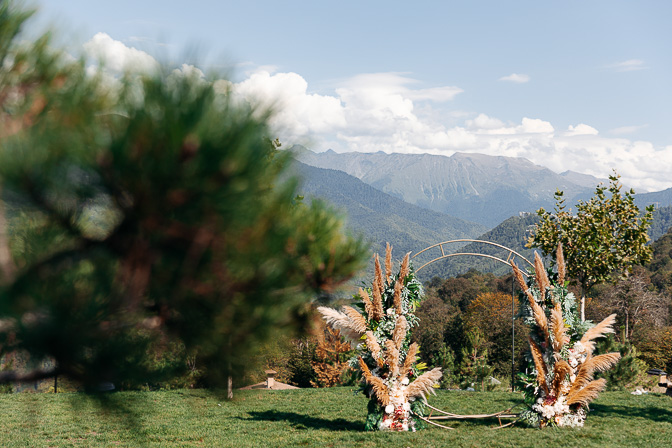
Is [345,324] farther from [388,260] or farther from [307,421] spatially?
[307,421]

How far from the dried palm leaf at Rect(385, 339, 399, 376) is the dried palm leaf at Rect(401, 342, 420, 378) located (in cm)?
12

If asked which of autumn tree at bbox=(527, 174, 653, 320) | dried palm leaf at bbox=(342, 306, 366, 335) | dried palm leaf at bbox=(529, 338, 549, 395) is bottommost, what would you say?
dried palm leaf at bbox=(529, 338, 549, 395)

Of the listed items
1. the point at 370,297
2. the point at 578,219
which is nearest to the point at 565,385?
the point at 370,297

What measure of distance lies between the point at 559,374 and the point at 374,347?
320cm

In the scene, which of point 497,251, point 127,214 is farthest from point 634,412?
point 497,251

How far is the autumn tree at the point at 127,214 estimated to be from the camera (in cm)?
127

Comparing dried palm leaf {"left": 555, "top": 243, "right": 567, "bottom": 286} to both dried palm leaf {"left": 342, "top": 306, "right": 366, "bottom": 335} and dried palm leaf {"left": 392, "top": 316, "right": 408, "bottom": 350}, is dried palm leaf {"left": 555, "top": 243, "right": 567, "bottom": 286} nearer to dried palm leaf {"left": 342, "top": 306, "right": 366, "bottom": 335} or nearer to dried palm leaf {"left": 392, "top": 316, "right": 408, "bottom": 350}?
dried palm leaf {"left": 392, "top": 316, "right": 408, "bottom": 350}

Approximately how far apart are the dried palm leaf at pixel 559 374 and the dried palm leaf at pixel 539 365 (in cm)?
15

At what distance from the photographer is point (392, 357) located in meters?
8.81

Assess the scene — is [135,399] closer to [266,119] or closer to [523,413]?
[266,119]

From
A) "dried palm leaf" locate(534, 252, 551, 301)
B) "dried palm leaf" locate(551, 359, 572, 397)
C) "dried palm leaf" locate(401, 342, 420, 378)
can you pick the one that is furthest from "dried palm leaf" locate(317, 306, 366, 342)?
"dried palm leaf" locate(551, 359, 572, 397)

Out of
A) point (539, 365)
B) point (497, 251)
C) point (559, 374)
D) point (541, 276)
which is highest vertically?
point (497, 251)

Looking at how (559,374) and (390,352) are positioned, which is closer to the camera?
(390,352)

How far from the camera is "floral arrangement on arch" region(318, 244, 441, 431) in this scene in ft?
28.8
